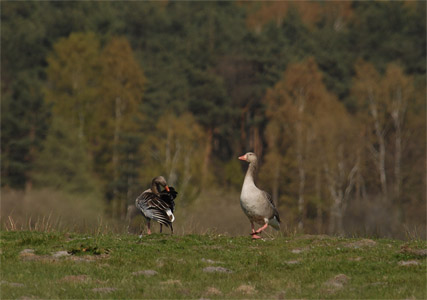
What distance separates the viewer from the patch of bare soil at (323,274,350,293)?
563 inches

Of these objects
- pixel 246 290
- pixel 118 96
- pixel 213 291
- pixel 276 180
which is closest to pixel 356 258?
pixel 246 290

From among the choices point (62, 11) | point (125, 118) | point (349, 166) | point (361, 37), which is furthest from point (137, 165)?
point (361, 37)

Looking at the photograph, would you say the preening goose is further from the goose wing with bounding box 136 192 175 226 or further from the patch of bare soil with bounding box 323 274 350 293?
the patch of bare soil with bounding box 323 274 350 293

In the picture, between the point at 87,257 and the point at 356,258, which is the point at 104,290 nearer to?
the point at 87,257

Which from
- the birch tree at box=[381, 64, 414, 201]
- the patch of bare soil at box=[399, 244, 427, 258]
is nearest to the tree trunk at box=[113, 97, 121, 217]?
the birch tree at box=[381, 64, 414, 201]

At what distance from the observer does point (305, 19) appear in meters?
131

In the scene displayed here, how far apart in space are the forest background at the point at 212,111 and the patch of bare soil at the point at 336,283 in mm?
41802

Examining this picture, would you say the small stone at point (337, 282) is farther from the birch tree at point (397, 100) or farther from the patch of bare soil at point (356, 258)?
the birch tree at point (397, 100)

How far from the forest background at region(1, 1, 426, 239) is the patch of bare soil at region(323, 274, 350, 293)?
4180 centimetres

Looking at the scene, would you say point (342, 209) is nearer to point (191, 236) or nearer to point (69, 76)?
point (69, 76)

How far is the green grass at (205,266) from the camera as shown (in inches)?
552

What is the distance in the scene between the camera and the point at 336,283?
14695 millimetres

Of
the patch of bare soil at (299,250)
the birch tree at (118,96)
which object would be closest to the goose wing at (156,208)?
the patch of bare soil at (299,250)

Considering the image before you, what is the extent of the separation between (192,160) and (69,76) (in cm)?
2391
